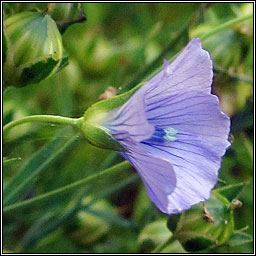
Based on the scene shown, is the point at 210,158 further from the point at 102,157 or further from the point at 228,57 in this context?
the point at 102,157

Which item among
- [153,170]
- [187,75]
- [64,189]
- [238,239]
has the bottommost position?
A: [238,239]

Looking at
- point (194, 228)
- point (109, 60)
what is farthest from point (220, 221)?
point (109, 60)

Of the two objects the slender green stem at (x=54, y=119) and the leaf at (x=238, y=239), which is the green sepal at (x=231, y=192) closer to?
the leaf at (x=238, y=239)

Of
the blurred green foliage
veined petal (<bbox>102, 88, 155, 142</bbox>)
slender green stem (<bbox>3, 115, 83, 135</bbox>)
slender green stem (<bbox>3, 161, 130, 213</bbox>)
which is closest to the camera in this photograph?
veined petal (<bbox>102, 88, 155, 142</bbox>)

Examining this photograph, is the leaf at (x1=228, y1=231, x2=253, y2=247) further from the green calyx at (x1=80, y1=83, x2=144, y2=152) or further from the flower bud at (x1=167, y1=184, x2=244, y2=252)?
the green calyx at (x1=80, y1=83, x2=144, y2=152)

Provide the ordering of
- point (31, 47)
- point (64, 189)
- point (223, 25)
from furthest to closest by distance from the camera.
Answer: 1. point (223, 25)
2. point (64, 189)
3. point (31, 47)

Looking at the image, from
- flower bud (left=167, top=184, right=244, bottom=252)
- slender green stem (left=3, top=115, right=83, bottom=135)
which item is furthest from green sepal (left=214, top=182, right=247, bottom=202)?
slender green stem (left=3, top=115, right=83, bottom=135)

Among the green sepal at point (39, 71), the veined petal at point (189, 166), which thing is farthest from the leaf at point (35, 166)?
the veined petal at point (189, 166)

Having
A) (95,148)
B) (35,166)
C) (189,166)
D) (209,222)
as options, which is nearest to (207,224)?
(209,222)

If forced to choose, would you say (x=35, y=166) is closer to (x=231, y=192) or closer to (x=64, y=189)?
(x=64, y=189)
